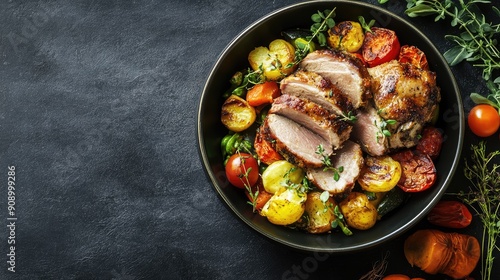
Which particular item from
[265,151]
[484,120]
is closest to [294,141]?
[265,151]

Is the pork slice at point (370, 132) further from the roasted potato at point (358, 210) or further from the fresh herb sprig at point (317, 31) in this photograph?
the fresh herb sprig at point (317, 31)

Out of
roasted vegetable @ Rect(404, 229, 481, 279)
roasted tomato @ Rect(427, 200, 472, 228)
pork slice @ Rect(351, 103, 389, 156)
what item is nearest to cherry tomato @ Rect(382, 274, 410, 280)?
roasted vegetable @ Rect(404, 229, 481, 279)

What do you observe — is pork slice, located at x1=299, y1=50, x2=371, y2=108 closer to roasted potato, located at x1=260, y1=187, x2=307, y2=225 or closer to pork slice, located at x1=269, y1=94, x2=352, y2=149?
pork slice, located at x1=269, y1=94, x2=352, y2=149

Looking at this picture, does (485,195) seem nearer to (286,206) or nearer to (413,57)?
(413,57)

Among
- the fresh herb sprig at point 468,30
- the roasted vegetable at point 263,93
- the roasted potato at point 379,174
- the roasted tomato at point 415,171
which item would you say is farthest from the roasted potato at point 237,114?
the fresh herb sprig at point 468,30

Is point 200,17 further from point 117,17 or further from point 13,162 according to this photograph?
point 13,162

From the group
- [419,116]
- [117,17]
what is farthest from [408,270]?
[117,17]
